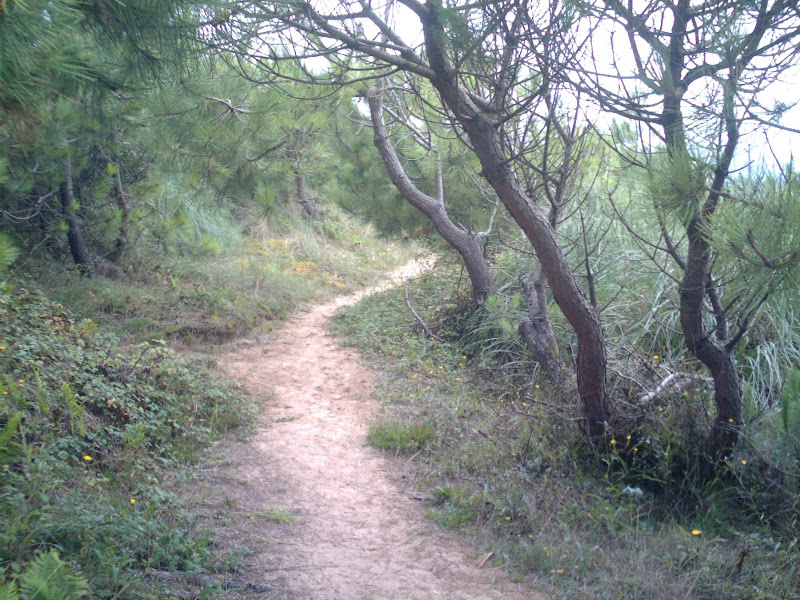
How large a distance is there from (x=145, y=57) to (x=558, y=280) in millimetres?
2816

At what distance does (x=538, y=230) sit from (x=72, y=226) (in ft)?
20.3

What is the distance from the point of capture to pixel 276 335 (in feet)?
27.9

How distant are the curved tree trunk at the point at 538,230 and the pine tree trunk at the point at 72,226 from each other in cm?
519

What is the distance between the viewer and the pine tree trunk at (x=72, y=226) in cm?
711

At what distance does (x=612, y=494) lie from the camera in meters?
3.83

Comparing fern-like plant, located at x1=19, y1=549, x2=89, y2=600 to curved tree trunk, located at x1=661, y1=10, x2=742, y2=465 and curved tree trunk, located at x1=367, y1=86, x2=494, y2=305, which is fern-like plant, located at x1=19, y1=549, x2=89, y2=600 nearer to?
curved tree trunk, located at x1=661, y1=10, x2=742, y2=465

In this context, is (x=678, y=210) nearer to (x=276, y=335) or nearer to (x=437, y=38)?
(x=437, y=38)

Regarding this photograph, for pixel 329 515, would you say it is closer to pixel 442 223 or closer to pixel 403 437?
pixel 403 437

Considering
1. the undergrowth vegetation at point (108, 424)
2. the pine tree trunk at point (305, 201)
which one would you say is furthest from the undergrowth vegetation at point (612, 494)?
the pine tree trunk at point (305, 201)

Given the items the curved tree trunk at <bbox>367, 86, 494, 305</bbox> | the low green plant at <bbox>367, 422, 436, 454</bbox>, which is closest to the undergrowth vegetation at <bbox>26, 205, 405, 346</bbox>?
the curved tree trunk at <bbox>367, 86, 494, 305</bbox>

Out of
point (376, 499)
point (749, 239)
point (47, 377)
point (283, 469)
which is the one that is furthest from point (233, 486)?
point (749, 239)

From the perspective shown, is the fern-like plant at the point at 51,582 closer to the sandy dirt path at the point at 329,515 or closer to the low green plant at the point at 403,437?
the sandy dirt path at the point at 329,515

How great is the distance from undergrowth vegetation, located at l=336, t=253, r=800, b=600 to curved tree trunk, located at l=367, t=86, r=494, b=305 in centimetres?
264

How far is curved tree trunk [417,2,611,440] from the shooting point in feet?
12.0
